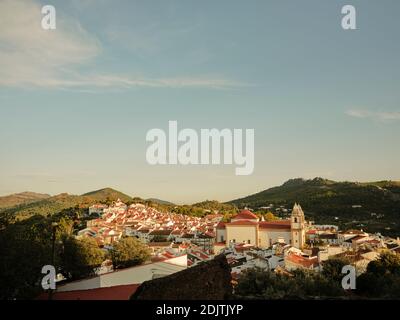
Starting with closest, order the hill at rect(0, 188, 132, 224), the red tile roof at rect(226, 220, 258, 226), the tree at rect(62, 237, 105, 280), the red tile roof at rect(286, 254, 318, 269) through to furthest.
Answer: the tree at rect(62, 237, 105, 280) < the red tile roof at rect(286, 254, 318, 269) < the red tile roof at rect(226, 220, 258, 226) < the hill at rect(0, 188, 132, 224)

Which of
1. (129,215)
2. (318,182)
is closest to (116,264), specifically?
(129,215)

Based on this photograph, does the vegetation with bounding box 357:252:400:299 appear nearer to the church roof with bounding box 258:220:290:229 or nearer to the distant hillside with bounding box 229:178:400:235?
the church roof with bounding box 258:220:290:229

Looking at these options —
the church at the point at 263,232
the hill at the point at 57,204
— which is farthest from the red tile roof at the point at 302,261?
the hill at the point at 57,204

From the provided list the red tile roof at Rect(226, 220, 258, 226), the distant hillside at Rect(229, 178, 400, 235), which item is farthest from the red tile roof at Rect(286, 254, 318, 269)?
the distant hillside at Rect(229, 178, 400, 235)

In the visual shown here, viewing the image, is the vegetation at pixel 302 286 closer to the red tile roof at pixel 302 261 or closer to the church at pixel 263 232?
the red tile roof at pixel 302 261

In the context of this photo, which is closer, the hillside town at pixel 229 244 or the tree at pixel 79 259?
the hillside town at pixel 229 244
